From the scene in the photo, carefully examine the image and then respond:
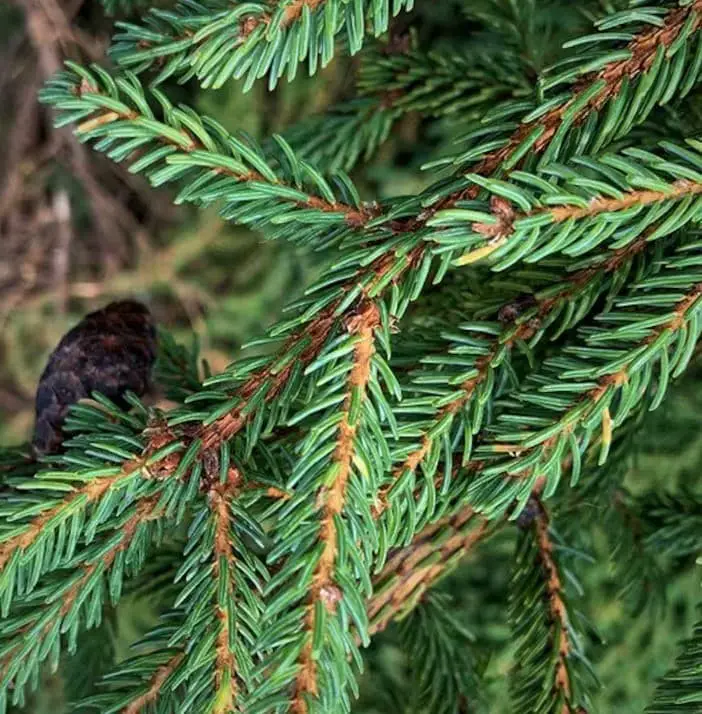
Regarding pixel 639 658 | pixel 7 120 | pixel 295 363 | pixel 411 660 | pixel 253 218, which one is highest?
pixel 7 120

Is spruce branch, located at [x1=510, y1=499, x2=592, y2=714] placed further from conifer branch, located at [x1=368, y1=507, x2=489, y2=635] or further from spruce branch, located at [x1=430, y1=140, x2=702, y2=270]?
spruce branch, located at [x1=430, y1=140, x2=702, y2=270]

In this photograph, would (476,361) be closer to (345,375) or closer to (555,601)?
(345,375)

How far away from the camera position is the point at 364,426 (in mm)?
504

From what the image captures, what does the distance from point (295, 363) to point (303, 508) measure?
116 mm

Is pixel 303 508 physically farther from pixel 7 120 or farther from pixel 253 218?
pixel 7 120

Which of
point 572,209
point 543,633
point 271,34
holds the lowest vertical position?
point 543,633

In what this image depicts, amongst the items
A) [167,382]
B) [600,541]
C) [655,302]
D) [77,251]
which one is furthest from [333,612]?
[77,251]

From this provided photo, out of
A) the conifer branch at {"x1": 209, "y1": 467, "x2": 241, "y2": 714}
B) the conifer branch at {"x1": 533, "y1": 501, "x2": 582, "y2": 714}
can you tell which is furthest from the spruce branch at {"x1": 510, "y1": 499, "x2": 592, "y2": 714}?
the conifer branch at {"x1": 209, "y1": 467, "x2": 241, "y2": 714}

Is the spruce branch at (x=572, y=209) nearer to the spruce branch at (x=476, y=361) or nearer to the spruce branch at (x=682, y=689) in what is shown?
the spruce branch at (x=476, y=361)

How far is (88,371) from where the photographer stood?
0.73 metres

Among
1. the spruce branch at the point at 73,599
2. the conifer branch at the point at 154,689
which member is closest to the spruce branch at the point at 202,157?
the spruce branch at the point at 73,599

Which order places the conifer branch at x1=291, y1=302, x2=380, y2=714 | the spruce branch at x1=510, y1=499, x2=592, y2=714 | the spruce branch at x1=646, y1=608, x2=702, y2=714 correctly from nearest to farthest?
the conifer branch at x1=291, y1=302, x2=380, y2=714 < the spruce branch at x1=646, y1=608, x2=702, y2=714 < the spruce branch at x1=510, y1=499, x2=592, y2=714

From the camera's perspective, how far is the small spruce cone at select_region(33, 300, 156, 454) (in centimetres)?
73

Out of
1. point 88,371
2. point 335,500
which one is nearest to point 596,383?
point 335,500
